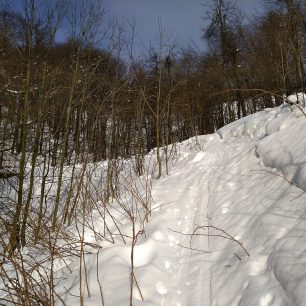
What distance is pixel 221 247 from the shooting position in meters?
3.02

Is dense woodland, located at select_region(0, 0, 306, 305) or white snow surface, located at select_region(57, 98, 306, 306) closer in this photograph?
white snow surface, located at select_region(57, 98, 306, 306)

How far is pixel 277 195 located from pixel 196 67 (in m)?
16.7

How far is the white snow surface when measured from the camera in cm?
228

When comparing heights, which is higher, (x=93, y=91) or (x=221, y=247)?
(x=93, y=91)

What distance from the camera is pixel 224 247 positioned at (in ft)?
9.82

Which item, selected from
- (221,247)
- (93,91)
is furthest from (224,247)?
(93,91)

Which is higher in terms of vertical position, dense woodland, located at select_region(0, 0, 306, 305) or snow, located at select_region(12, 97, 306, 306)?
dense woodland, located at select_region(0, 0, 306, 305)

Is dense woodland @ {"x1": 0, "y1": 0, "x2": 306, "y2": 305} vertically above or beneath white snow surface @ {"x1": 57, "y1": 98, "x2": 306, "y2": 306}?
above

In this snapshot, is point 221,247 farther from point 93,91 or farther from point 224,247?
point 93,91

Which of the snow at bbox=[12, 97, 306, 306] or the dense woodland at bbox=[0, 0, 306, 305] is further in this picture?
the dense woodland at bbox=[0, 0, 306, 305]

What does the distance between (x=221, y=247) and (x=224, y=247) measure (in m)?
0.04

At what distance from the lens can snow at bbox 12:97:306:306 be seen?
A: 2283mm

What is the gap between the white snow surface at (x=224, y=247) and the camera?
2275 millimetres

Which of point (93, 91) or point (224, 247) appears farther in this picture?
point (93, 91)
